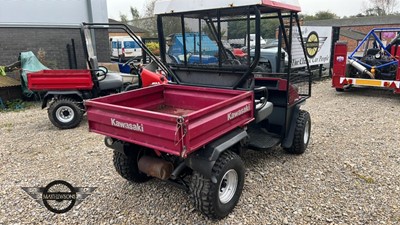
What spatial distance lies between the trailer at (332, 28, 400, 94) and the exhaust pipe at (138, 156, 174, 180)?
6728 millimetres

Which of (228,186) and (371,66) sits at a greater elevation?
(371,66)

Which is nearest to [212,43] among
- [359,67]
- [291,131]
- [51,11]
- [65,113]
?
[291,131]

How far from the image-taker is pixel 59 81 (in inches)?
225

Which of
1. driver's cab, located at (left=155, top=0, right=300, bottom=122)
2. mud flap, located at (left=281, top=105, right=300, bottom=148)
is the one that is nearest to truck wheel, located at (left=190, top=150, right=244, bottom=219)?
driver's cab, located at (left=155, top=0, right=300, bottom=122)

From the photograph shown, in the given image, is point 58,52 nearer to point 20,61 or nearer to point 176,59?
point 20,61

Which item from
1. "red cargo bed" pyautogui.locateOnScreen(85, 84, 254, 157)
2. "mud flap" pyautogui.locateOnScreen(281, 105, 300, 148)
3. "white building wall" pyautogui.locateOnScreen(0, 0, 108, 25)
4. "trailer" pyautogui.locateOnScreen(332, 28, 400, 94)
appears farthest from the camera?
"white building wall" pyautogui.locateOnScreen(0, 0, 108, 25)

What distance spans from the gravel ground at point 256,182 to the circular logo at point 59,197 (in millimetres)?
84

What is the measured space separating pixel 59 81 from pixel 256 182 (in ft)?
13.3

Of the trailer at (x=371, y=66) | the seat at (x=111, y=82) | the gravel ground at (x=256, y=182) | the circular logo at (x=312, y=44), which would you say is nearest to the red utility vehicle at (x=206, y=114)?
the gravel ground at (x=256, y=182)

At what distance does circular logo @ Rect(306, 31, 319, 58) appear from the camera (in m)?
10.2

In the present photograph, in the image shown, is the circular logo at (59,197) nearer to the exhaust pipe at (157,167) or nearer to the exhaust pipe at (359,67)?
the exhaust pipe at (157,167)

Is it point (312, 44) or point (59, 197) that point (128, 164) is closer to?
point (59, 197)

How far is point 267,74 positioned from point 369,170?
168 centimetres

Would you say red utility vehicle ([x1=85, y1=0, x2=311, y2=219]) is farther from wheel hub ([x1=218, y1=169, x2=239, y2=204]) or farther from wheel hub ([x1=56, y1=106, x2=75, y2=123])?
wheel hub ([x1=56, y1=106, x2=75, y2=123])
